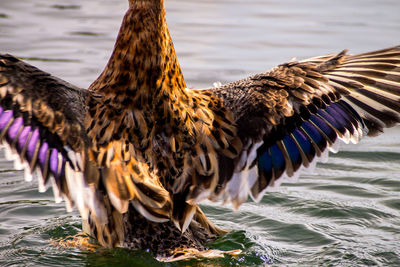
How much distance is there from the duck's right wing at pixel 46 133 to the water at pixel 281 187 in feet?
2.34

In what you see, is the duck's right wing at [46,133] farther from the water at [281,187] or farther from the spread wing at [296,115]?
the spread wing at [296,115]

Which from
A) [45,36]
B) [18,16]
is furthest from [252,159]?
[18,16]

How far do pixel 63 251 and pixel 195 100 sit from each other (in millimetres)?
1608

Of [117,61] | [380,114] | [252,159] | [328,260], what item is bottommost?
[328,260]

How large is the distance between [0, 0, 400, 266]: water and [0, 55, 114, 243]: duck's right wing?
712 millimetres

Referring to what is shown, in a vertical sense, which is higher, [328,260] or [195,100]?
[195,100]

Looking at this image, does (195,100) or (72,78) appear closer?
(195,100)

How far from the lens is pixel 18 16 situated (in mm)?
12281

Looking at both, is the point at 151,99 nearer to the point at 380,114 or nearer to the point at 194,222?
the point at 194,222

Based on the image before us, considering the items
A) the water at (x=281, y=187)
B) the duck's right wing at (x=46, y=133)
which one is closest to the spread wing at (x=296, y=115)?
the water at (x=281, y=187)

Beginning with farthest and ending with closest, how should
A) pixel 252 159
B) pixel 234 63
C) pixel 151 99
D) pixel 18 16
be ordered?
pixel 18 16 < pixel 234 63 < pixel 252 159 < pixel 151 99

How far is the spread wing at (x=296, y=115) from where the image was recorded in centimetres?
530

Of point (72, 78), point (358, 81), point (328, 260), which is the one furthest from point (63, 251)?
point (72, 78)

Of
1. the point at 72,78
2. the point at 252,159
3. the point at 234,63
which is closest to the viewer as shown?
the point at 252,159
